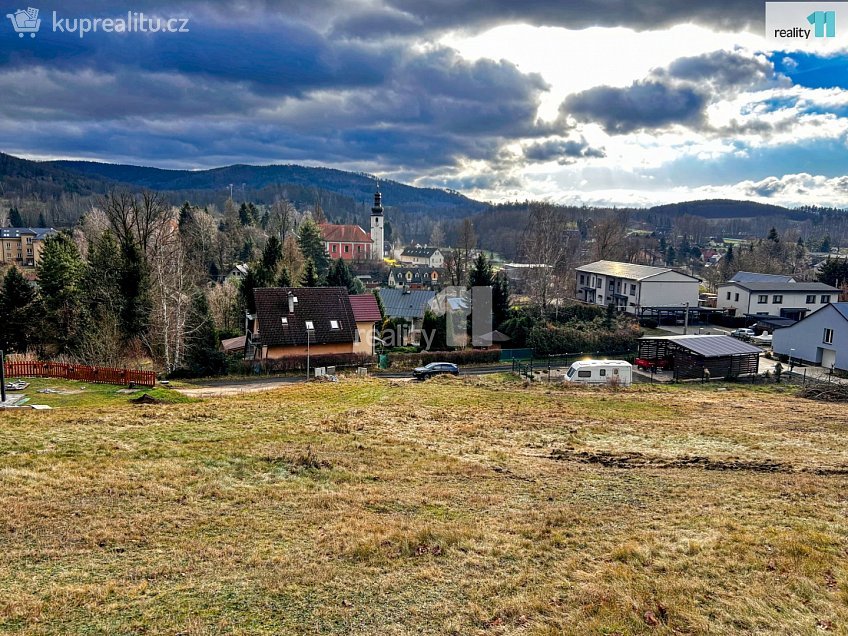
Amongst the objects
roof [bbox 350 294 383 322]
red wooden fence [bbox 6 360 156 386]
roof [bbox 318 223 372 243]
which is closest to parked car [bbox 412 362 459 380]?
roof [bbox 350 294 383 322]

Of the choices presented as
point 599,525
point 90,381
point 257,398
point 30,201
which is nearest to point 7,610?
point 599,525

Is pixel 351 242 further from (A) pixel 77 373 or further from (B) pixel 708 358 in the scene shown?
(A) pixel 77 373

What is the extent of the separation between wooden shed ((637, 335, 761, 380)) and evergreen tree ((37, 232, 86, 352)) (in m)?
40.1

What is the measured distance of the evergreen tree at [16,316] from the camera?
34.4 m

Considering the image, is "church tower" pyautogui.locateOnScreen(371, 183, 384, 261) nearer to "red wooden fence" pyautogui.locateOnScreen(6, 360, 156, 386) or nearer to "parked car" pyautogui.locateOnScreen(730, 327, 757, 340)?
"parked car" pyautogui.locateOnScreen(730, 327, 757, 340)

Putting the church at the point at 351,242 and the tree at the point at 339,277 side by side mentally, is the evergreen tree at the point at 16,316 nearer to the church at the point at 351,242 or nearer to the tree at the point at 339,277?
the tree at the point at 339,277

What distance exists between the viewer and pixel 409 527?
11055 mm

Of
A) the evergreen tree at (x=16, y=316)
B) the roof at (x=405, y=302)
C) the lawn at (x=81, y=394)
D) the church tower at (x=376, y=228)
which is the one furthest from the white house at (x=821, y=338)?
the church tower at (x=376, y=228)

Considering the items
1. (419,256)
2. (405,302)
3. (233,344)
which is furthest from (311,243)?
(419,256)

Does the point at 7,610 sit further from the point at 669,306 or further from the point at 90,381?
the point at 669,306

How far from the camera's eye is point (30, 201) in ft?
595

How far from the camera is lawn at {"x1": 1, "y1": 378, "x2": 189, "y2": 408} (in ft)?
72.7

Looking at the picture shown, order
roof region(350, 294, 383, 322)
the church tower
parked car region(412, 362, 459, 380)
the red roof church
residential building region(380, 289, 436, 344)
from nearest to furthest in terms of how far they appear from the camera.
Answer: parked car region(412, 362, 459, 380) → roof region(350, 294, 383, 322) → residential building region(380, 289, 436, 344) → the red roof church → the church tower

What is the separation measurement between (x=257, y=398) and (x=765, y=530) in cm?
2129
